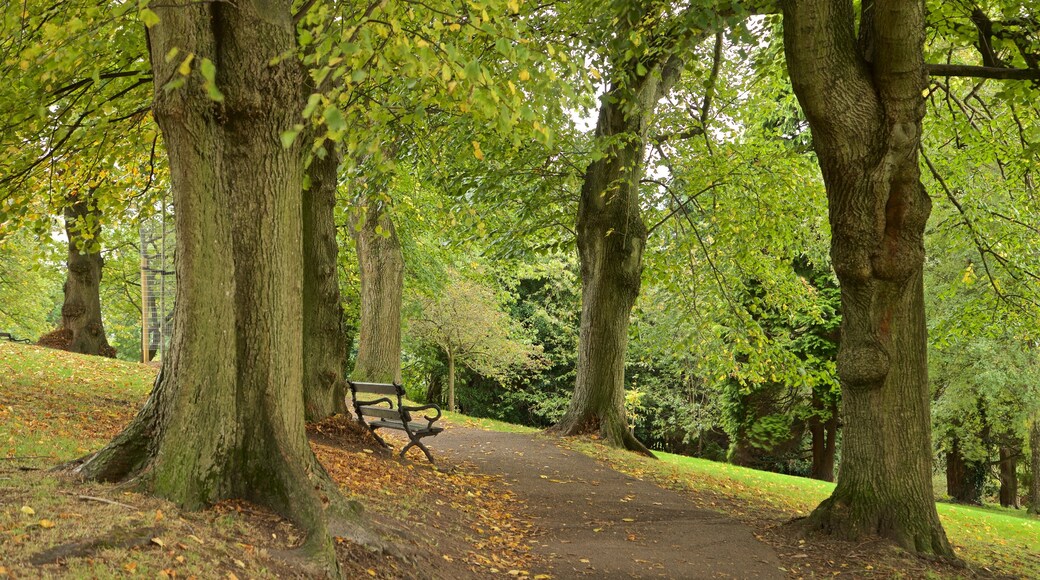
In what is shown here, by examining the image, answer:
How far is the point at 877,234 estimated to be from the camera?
25.4 feet

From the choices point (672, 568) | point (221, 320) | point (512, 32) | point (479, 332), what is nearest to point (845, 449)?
point (672, 568)

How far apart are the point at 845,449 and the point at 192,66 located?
725 centimetres

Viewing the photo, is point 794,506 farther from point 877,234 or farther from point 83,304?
point 83,304

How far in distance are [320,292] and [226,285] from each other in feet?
15.0

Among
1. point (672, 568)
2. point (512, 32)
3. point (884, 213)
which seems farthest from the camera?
point (884, 213)

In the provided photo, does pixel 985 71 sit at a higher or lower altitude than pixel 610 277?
higher

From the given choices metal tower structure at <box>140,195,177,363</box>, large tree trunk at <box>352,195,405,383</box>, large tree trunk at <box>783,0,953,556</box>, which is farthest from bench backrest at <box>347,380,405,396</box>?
metal tower structure at <box>140,195,177,363</box>

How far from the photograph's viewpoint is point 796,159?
49.4 ft

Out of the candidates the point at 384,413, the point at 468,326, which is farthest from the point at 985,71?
the point at 468,326

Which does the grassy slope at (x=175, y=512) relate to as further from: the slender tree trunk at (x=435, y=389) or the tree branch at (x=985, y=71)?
the slender tree trunk at (x=435, y=389)

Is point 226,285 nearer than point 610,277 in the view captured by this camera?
Yes

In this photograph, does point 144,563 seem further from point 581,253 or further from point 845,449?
point 581,253

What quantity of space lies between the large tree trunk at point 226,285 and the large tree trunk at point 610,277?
957 centimetres

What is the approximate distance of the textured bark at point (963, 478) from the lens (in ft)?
95.1
